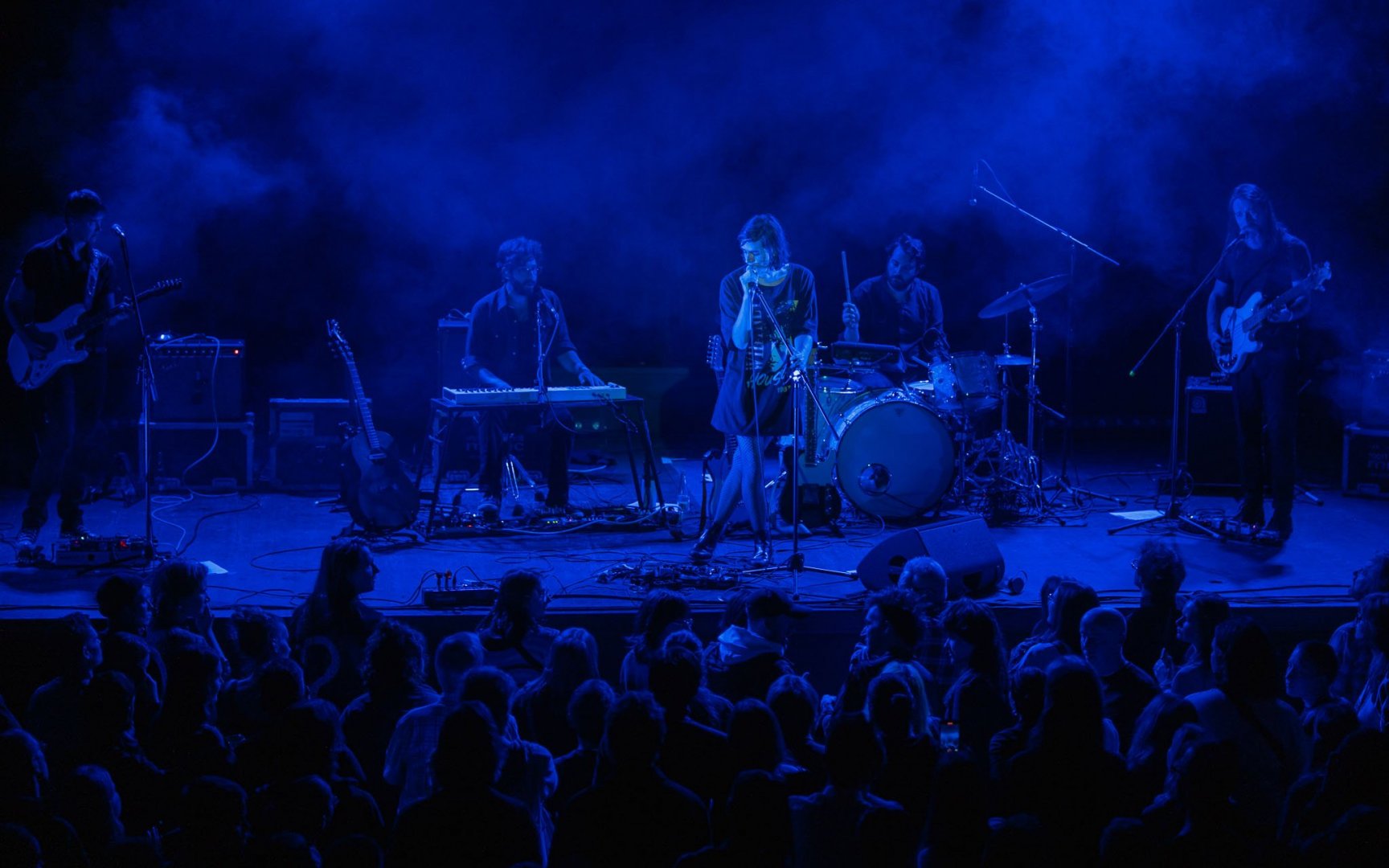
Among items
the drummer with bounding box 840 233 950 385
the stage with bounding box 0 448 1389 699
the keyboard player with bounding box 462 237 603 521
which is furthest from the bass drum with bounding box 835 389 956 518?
the keyboard player with bounding box 462 237 603 521

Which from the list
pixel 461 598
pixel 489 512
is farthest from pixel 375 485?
pixel 461 598

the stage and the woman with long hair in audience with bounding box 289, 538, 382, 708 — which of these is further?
the stage

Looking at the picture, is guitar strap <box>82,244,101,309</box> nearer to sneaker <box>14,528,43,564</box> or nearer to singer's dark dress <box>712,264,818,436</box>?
sneaker <box>14,528,43,564</box>

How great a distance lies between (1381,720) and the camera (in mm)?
4809

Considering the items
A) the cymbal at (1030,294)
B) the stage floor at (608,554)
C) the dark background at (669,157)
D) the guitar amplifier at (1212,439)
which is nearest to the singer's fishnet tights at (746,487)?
the stage floor at (608,554)

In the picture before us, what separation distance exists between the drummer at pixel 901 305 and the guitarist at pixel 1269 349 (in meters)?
2.63

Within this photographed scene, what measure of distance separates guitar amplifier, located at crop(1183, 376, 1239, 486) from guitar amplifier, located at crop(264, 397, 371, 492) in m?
6.67

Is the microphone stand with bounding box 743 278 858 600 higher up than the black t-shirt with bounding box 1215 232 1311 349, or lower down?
lower down

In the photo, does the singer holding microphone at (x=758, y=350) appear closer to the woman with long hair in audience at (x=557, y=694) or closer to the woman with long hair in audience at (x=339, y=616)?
the woman with long hair in audience at (x=339, y=616)

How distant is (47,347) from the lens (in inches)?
Answer: 329

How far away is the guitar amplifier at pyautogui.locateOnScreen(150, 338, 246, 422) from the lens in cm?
1123

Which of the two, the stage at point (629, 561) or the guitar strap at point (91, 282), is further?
the guitar strap at point (91, 282)

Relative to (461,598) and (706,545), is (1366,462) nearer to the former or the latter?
(706,545)

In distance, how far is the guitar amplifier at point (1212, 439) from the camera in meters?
11.2
